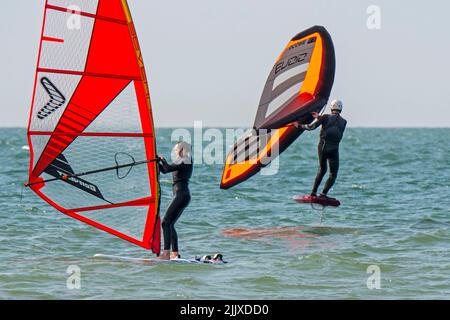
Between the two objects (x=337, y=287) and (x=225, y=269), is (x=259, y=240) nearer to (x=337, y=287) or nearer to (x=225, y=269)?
(x=225, y=269)

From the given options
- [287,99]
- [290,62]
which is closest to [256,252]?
[287,99]

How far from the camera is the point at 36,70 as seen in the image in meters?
11.6

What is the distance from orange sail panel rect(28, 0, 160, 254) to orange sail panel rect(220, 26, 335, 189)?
9.86 ft

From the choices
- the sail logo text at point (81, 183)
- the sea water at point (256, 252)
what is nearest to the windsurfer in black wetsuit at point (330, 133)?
the sea water at point (256, 252)

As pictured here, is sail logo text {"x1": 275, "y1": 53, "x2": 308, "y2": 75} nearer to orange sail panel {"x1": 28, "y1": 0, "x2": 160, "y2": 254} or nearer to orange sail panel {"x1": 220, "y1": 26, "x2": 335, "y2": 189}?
orange sail panel {"x1": 220, "y1": 26, "x2": 335, "y2": 189}

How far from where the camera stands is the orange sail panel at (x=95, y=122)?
1177cm

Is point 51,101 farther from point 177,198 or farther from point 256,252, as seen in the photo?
point 256,252

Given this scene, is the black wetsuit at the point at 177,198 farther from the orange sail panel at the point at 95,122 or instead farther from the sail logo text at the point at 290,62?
the sail logo text at the point at 290,62

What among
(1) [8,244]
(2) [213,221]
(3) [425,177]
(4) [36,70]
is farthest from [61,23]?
(3) [425,177]

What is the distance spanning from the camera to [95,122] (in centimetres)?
1217

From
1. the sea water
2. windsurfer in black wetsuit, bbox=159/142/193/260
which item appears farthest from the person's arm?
the sea water

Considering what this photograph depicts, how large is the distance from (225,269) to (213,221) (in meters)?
5.30

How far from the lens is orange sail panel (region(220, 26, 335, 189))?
14664mm

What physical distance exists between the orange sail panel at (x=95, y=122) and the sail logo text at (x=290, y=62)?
4.40 metres
